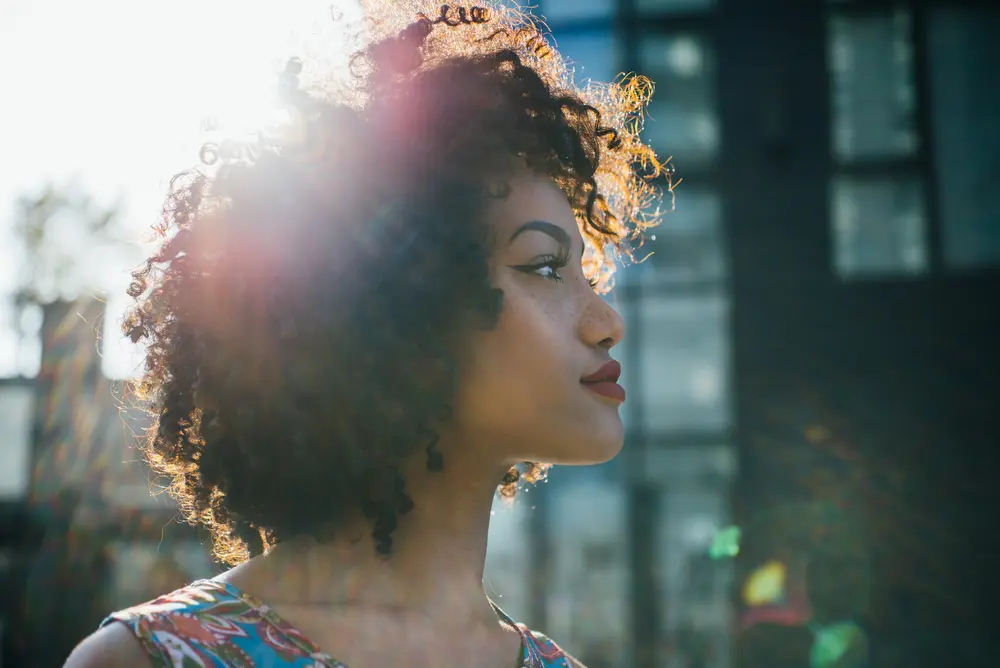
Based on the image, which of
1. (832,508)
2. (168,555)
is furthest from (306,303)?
(168,555)

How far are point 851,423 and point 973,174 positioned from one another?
1738 millimetres

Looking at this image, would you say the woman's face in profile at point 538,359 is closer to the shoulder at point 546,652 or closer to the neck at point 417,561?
the neck at point 417,561

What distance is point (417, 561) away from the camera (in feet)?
4.61

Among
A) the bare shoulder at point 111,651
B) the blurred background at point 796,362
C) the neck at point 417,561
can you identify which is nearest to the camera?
the bare shoulder at point 111,651

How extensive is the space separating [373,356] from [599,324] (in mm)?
333

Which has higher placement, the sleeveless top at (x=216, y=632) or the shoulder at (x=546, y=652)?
the sleeveless top at (x=216, y=632)

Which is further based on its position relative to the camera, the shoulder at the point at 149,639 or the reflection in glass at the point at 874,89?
the reflection in glass at the point at 874,89

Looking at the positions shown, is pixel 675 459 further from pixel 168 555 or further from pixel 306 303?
pixel 306 303

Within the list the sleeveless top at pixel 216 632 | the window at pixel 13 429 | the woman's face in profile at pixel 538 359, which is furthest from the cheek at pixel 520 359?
the window at pixel 13 429

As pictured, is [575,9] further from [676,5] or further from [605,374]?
[605,374]

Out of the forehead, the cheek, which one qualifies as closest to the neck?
the cheek

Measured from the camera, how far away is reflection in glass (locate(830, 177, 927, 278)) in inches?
241


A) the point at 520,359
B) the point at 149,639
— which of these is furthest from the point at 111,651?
the point at 520,359

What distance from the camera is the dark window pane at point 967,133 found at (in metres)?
6.03
